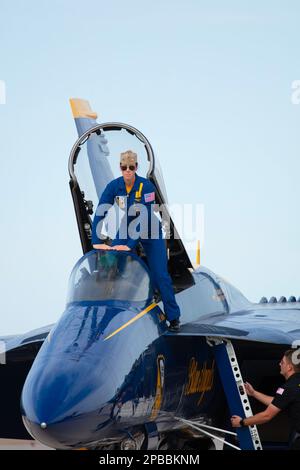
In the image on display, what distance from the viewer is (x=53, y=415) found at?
6766mm

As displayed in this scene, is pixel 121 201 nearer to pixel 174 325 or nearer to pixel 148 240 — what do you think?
pixel 148 240

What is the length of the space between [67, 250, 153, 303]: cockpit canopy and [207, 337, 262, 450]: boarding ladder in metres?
1.02

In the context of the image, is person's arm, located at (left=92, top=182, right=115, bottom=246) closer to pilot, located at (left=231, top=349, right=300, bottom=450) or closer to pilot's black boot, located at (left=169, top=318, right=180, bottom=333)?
pilot's black boot, located at (left=169, top=318, right=180, bottom=333)

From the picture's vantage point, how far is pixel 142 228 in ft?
28.0

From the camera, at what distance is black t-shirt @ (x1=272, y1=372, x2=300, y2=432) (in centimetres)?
816

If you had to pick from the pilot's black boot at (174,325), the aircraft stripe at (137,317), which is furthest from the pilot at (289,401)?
the aircraft stripe at (137,317)

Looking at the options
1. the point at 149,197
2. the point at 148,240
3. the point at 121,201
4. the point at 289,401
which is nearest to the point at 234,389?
the point at 289,401

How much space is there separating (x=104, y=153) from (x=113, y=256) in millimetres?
2067

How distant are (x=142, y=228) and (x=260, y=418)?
2.22 metres

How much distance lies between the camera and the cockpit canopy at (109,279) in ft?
26.1

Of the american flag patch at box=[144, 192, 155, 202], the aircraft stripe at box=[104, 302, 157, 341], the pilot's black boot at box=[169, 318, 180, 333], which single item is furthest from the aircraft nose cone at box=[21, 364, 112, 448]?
the american flag patch at box=[144, 192, 155, 202]

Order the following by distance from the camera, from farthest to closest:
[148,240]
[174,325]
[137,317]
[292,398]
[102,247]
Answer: [148,240] → [174,325] → [102,247] → [292,398] → [137,317]
